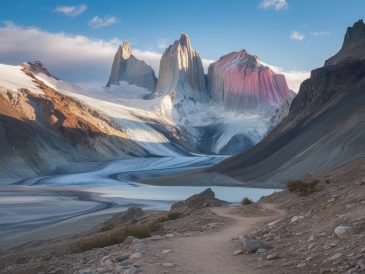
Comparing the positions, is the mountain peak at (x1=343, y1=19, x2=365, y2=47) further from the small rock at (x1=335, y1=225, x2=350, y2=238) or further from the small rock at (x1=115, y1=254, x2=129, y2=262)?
the small rock at (x1=115, y1=254, x2=129, y2=262)

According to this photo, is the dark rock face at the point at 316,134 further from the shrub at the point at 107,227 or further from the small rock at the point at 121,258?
the small rock at the point at 121,258

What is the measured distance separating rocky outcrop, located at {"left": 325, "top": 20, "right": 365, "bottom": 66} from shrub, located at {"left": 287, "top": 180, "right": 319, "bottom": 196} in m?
75.2

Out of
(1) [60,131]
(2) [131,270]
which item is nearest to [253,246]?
(2) [131,270]

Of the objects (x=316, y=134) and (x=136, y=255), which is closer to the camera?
(x=136, y=255)

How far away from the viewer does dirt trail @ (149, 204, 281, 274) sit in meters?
9.73

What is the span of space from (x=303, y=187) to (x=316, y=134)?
1970 inches

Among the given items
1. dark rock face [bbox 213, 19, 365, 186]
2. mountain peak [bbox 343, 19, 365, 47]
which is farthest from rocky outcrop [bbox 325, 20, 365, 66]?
dark rock face [bbox 213, 19, 365, 186]

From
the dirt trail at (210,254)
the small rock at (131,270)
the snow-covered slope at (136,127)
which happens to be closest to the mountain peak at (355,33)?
the snow-covered slope at (136,127)

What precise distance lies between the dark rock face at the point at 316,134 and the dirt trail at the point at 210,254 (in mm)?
39477

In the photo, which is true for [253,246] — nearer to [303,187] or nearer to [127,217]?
[303,187]

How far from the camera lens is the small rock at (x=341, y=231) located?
973 centimetres

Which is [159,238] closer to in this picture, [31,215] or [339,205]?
[339,205]

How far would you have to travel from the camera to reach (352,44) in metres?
103

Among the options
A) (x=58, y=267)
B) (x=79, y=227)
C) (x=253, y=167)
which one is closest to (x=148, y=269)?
(x=58, y=267)
